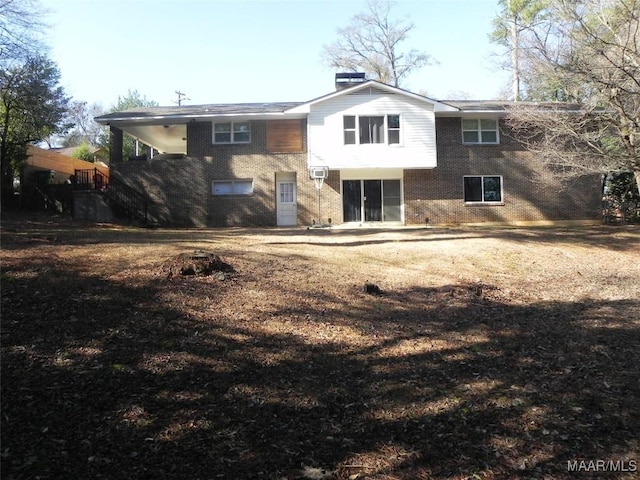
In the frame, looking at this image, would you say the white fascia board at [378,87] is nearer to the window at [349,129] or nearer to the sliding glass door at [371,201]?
the window at [349,129]

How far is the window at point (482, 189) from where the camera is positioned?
22.2 metres

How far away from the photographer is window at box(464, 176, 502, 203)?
2219cm

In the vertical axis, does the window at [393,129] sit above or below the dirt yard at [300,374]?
above

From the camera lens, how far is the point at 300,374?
4715 mm

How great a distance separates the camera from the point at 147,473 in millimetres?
3115

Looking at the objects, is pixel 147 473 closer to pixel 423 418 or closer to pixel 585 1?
pixel 423 418

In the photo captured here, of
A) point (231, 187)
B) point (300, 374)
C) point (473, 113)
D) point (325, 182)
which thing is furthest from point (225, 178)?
point (300, 374)

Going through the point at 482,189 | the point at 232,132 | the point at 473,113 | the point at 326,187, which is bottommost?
the point at 482,189

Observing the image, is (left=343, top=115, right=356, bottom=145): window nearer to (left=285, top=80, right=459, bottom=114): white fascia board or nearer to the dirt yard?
(left=285, top=80, right=459, bottom=114): white fascia board

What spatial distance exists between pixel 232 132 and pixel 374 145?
6565mm

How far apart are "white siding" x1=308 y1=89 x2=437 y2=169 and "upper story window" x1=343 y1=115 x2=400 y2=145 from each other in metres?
0.21

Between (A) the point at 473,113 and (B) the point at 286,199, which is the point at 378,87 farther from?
(B) the point at 286,199

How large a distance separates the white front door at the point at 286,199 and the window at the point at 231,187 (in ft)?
4.45

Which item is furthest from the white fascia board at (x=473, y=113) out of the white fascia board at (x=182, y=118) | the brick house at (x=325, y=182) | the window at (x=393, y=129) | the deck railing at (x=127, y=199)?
the deck railing at (x=127, y=199)
